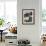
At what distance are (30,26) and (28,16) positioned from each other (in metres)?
0.39

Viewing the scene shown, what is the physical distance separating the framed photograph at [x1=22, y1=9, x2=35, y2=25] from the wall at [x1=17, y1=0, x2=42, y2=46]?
11 centimetres

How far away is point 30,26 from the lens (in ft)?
17.9

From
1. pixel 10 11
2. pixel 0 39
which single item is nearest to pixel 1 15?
pixel 10 11

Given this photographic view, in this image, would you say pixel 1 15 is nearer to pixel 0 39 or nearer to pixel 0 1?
pixel 0 1

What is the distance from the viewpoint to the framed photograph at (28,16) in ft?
17.7

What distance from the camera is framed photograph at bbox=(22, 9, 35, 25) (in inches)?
213

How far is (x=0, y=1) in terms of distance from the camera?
7457mm

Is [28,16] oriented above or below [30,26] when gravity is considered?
above

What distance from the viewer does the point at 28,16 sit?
5465mm

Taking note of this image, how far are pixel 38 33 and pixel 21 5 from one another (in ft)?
4.09

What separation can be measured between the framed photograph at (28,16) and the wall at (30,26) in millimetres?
113

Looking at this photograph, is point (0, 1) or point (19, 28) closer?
point (19, 28)

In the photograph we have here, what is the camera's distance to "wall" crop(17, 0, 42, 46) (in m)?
5.39

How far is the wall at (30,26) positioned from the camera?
17.7 feet
